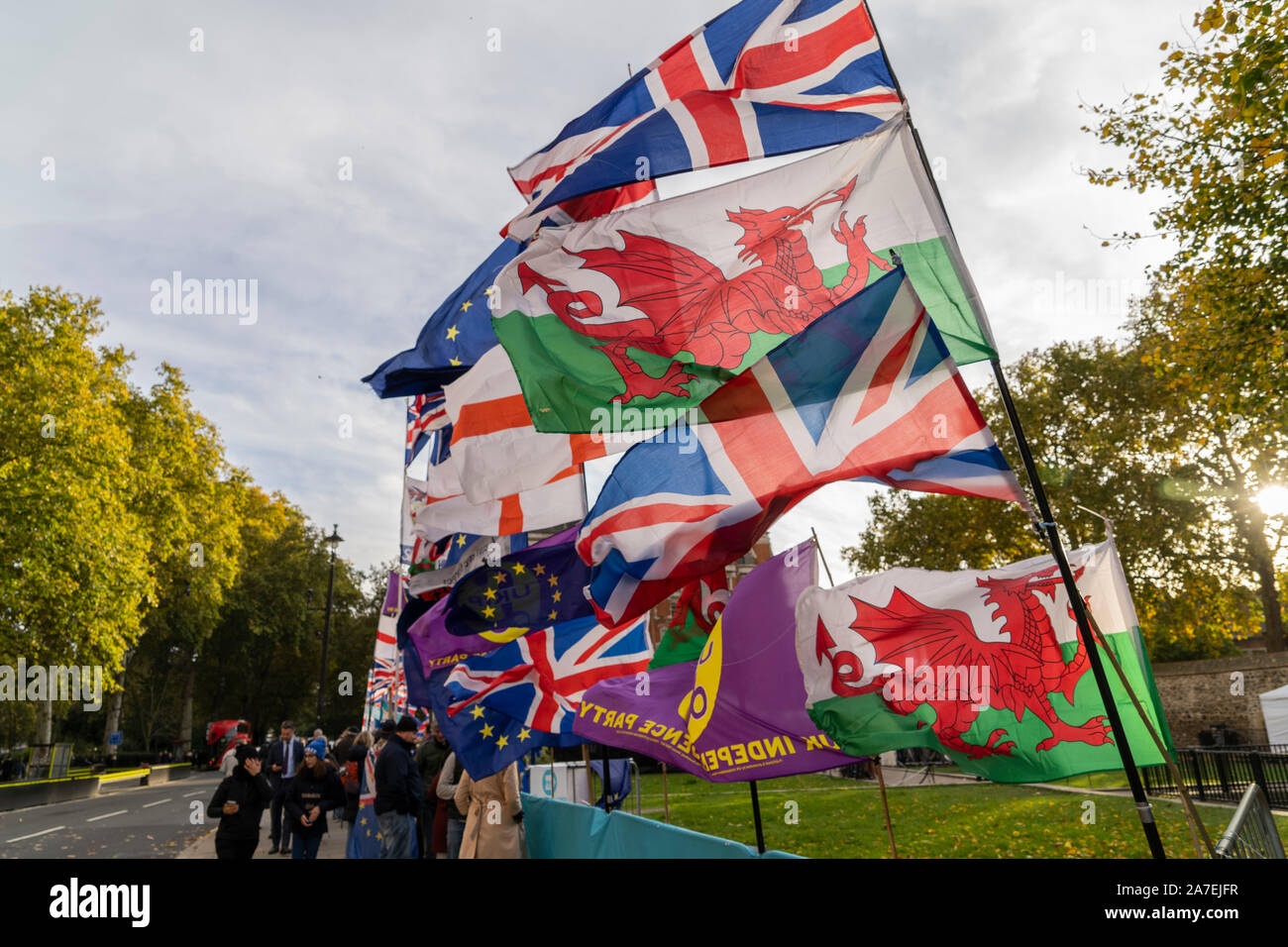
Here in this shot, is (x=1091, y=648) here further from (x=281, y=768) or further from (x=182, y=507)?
(x=182, y=507)

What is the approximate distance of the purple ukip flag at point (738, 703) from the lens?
5840 millimetres

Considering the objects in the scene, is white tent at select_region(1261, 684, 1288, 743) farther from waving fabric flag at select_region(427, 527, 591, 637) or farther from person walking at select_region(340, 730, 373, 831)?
person walking at select_region(340, 730, 373, 831)

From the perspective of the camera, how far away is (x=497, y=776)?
850cm

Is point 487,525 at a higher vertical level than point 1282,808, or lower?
higher

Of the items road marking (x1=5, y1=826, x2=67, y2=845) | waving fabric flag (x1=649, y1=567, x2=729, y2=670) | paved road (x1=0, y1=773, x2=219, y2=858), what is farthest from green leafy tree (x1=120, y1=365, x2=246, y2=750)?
waving fabric flag (x1=649, y1=567, x2=729, y2=670)

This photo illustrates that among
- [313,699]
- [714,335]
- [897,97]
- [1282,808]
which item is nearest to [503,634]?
[714,335]

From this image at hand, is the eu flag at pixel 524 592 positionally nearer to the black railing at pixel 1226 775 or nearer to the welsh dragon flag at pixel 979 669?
the welsh dragon flag at pixel 979 669

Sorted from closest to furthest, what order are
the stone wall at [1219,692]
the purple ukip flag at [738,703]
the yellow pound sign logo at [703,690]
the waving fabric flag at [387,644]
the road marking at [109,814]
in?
1. the purple ukip flag at [738,703]
2. the yellow pound sign logo at [703,690]
3. the road marking at [109,814]
4. the waving fabric flag at [387,644]
5. the stone wall at [1219,692]

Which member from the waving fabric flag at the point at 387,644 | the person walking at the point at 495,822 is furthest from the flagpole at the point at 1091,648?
the waving fabric flag at the point at 387,644

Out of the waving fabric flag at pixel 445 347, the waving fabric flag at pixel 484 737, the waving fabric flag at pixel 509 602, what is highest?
the waving fabric flag at pixel 445 347

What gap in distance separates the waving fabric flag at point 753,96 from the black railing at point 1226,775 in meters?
11.8

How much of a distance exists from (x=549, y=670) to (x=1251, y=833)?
583 cm
